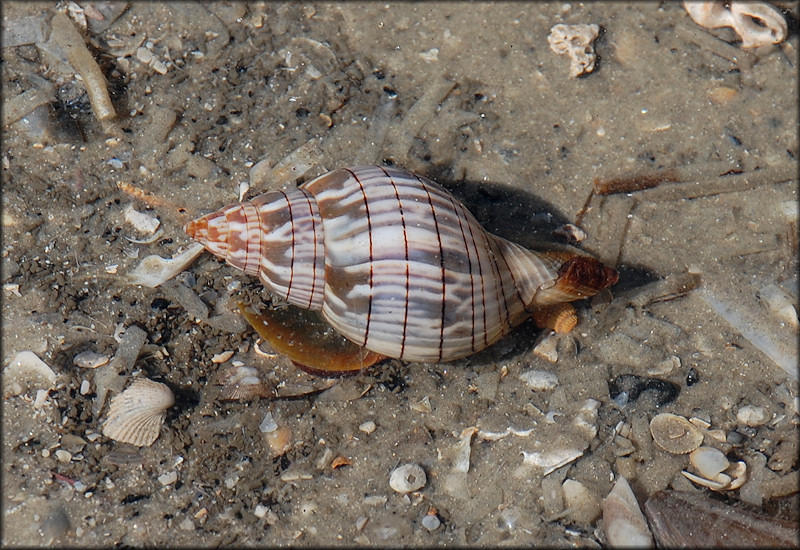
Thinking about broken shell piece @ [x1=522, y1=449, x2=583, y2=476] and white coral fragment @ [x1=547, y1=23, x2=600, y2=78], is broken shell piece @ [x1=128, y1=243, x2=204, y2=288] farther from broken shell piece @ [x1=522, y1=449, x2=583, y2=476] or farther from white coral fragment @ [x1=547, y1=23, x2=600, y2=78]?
white coral fragment @ [x1=547, y1=23, x2=600, y2=78]

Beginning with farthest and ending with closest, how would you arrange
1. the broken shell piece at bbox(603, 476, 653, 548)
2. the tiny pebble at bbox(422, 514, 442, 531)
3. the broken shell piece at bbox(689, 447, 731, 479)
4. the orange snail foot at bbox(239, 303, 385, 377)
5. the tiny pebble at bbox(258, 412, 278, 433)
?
the orange snail foot at bbox(239, 303, 385, 377) → the tiny pebble at bbox(258, 412, 278, 433) → the broken shell piece at bbox(689, 447, 731, 479) → the tiny pebble at bbox(422, 514, 442, 531) → the broken shell piece at bbox(603, 476, 653, 548)

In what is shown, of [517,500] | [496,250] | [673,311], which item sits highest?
[496,250]

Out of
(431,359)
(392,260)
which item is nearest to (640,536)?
(431,359)

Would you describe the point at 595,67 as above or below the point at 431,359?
above

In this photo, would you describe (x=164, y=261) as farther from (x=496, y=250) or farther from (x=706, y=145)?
(x=706, y=145)

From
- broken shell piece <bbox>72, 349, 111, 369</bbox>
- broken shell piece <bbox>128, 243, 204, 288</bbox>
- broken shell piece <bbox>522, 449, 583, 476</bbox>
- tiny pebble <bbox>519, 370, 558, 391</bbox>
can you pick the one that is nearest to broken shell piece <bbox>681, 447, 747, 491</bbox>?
broken shell piece <bbox>522, 449, 583, 476</bbox>

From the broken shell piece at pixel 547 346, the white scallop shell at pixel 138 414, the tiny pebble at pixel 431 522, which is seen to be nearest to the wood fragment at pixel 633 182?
the broken shell piece at pixel 547 346

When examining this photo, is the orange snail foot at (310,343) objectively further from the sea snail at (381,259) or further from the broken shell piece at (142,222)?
the broken shell piece at (142,222)
